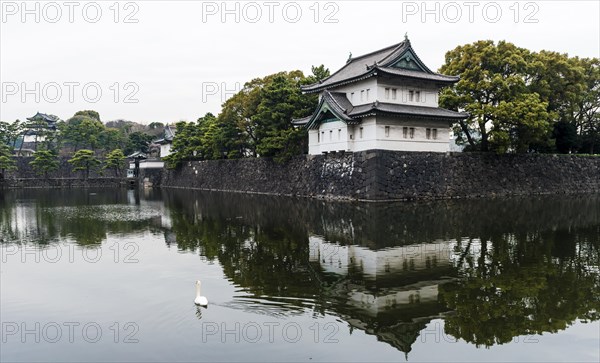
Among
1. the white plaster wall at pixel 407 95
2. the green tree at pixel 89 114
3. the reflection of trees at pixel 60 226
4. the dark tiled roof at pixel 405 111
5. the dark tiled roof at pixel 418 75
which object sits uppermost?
the green tree at pixel 89 114

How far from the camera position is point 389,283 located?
1070 cm

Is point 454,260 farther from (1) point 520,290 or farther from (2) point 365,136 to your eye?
(2) point 365,136

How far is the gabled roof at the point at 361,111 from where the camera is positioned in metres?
30.2

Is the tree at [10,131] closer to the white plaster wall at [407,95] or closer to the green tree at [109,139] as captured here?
the green tree at [109,139]

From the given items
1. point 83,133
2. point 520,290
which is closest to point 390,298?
point 520,290

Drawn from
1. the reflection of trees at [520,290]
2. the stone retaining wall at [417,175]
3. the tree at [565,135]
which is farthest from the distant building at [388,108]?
the reflection of trees at [520,290]

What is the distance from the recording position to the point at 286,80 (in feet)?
131

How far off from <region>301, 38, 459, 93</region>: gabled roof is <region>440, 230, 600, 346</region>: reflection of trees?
1820cm

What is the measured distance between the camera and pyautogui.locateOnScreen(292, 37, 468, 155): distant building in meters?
30.7

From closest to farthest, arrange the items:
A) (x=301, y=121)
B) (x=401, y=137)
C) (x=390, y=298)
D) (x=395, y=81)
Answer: (x=390, y=298), (x=401, y=137), (x=395, y=81), (x=301, y=121)

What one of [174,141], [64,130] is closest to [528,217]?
[174,141]

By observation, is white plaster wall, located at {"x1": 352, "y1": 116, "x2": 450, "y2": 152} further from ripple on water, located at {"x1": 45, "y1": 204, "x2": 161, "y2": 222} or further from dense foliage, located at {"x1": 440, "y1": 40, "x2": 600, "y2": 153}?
ripple on water, located at {"x1": 45, "y1": 204, "x2": 161, "y2": 222}

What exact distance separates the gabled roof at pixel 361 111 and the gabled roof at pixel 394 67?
1.52 metres

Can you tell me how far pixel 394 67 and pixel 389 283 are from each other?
937 inches
